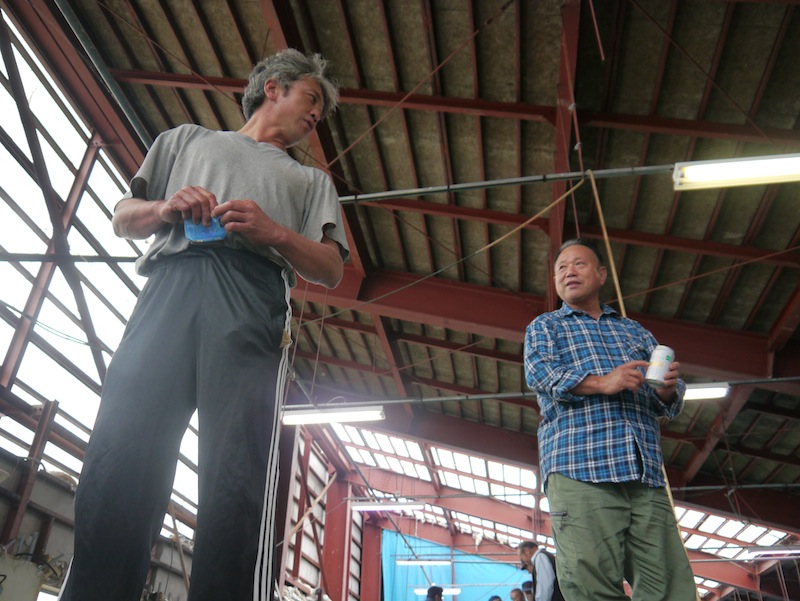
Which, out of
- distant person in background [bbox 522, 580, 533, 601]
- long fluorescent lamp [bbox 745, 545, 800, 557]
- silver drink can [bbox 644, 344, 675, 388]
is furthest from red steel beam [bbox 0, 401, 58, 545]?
long fluorescent lamp [bbox 745, 545, 800, 557]

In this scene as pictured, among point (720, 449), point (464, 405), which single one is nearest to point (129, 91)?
point (464, 405)

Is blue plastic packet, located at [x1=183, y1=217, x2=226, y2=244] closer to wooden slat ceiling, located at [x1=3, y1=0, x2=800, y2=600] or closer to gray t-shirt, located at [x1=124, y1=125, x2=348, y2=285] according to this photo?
gray t-shirt, located at [x1=124, y1=125, x2=348, y2=285]

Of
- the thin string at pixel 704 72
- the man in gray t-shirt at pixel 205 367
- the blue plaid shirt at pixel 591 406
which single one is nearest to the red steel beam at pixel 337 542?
the thin string at pixel 704 72

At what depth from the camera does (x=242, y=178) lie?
1183 mm

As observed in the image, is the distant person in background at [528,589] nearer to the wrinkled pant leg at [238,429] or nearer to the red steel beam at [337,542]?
the wrinkled pant leg at [238,429]

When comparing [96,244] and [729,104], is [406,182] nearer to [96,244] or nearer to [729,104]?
[729,104]

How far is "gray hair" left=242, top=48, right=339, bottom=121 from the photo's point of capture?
4.58ft

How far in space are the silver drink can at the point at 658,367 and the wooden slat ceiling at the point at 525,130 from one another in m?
2.63

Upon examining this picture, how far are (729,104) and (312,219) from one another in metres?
5.07

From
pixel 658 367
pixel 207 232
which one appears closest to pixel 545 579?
pixel 658 367

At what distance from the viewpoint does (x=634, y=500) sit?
1.61 m

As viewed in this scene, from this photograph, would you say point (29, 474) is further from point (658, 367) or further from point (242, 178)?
point (658, 367)

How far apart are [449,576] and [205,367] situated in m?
19.8

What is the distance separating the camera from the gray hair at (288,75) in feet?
4.58
